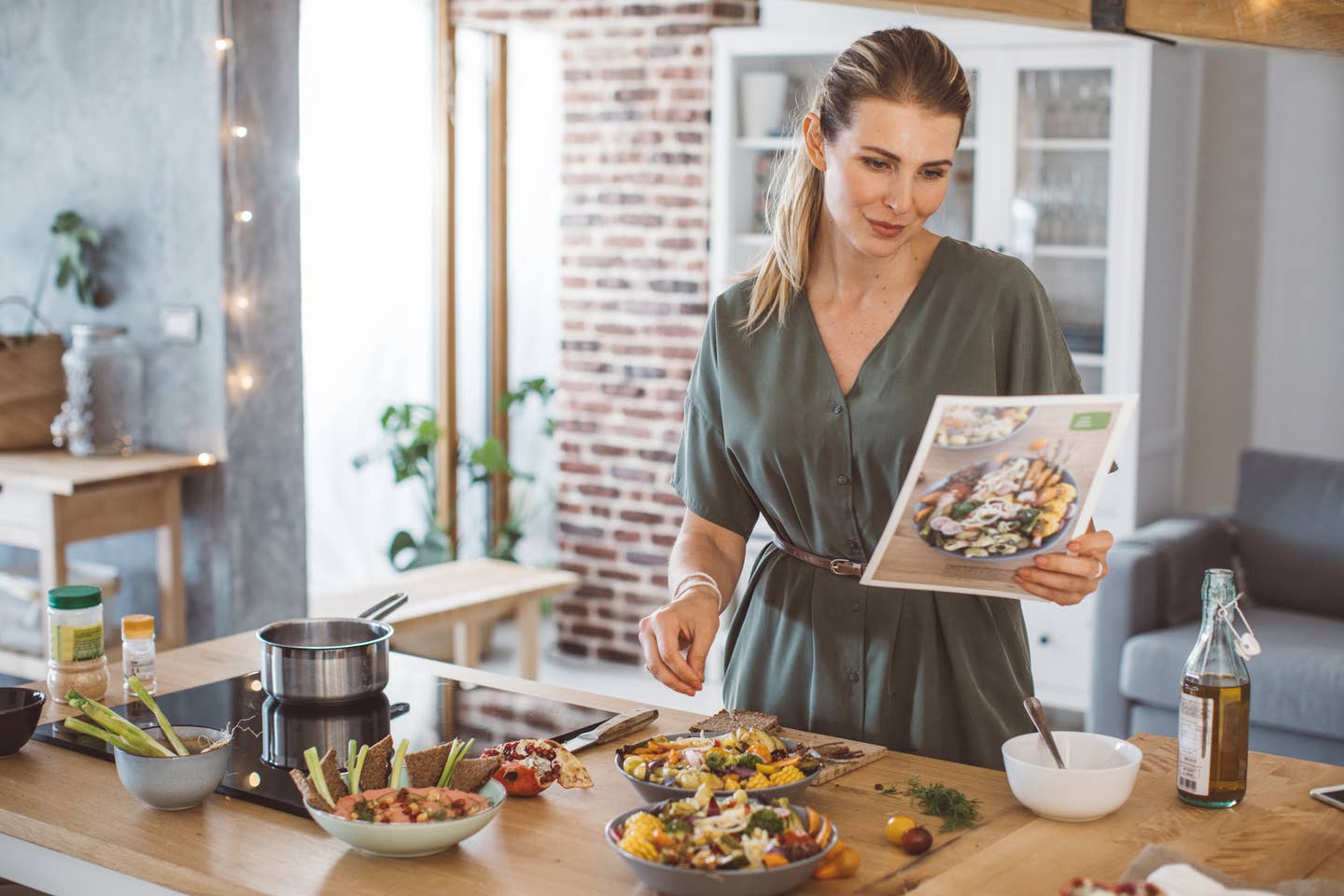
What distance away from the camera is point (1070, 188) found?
4.68 m

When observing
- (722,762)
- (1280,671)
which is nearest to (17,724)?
(722,762)

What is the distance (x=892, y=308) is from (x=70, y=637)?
3.93 feet

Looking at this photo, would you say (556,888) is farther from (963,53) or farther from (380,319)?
(380,319)

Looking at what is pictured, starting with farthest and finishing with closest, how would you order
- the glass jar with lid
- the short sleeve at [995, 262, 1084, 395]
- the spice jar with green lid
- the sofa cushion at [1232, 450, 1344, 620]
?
1. the sofa cushion at [1232, 450, 1344, 620]
2. the glass jar with lid
3. the spice jar with green lid
4. the short sleeve at [995, 262, 1084, 395]

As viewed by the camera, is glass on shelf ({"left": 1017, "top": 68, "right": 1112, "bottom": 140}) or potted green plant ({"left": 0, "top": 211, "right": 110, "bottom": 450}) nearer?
potted green plant ({"left": 0, "top": 211, "right": 110, "bottom": 450})

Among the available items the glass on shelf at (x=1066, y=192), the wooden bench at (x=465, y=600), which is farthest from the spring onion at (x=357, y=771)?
the glass on shelf at (x=1066, y=192)

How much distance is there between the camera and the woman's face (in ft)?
5.92

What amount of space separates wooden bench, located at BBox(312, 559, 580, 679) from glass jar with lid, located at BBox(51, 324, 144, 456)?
2.45 feet

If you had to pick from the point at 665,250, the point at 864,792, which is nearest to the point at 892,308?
the point at 864,792

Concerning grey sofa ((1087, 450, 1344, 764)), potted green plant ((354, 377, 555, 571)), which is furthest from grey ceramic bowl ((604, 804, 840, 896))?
potted green plant ((354, 377, 555, 571))

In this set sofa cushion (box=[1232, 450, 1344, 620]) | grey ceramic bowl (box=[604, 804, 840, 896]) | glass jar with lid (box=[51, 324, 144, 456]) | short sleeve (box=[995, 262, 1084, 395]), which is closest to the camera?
grey ceramic bowl (box=[604, 804, 840, 896])

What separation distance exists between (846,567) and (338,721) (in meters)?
0.70

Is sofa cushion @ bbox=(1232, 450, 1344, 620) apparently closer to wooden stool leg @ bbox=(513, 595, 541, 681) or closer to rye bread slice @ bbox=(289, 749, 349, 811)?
wooden stool leg @ bbox=(513, 595, 541, 681)

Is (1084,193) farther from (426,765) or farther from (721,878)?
(721,878)
